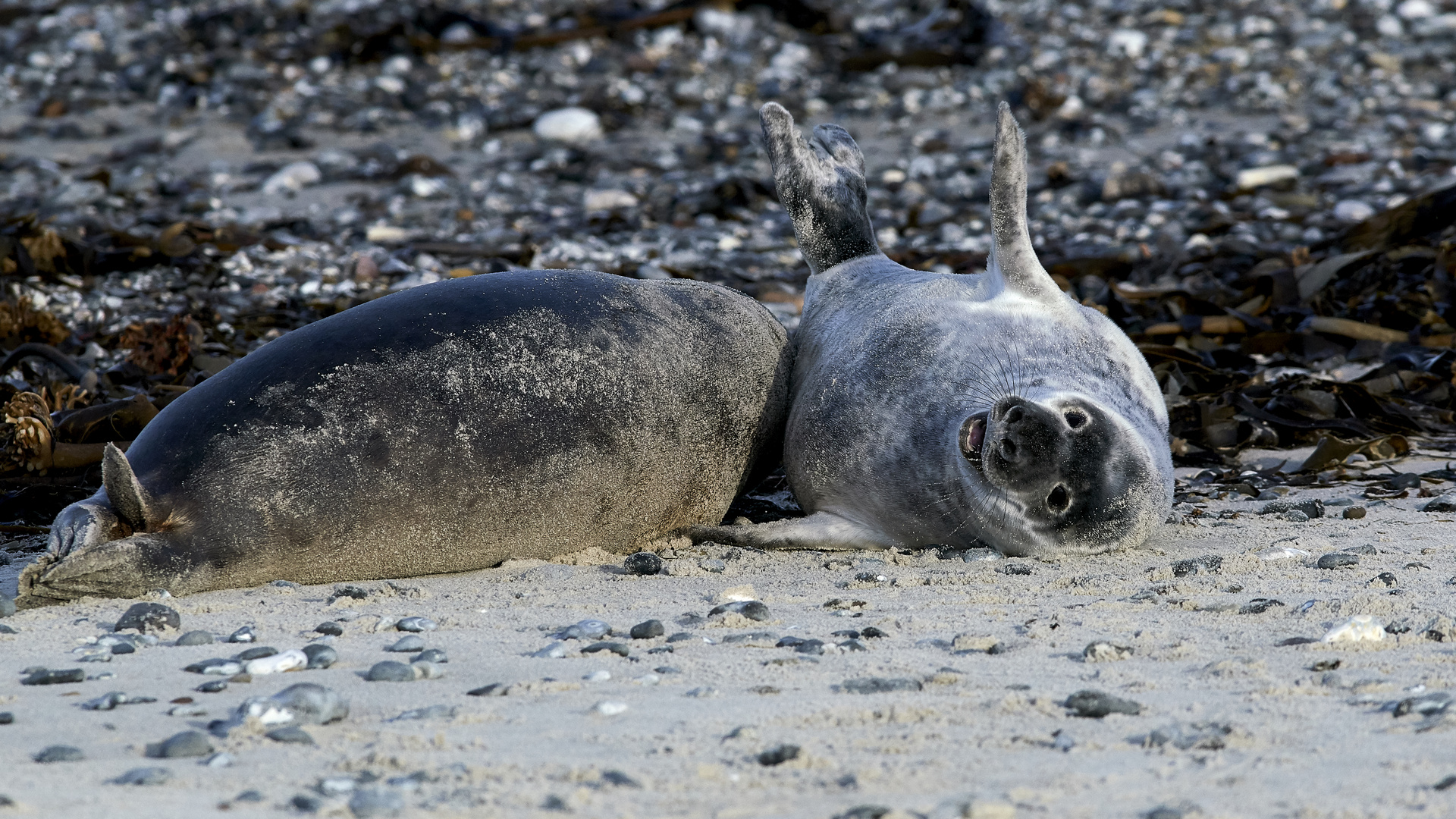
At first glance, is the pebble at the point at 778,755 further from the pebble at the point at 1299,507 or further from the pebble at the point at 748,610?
the pebble at the point at 1299,507

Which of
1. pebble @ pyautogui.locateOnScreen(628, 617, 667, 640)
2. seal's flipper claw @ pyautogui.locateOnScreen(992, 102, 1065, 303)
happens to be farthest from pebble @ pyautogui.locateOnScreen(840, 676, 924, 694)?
seal's flipper claw @ pyautogui.locateOnScreen(992, 102, 1065, 303)

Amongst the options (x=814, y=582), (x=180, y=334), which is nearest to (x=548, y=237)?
(x=180, y=334)

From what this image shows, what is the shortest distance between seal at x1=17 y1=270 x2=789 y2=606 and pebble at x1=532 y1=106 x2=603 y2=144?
6.09 metres

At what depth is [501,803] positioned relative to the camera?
5.48 feet

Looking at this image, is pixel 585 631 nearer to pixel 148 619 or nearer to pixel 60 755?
pixel 148 619

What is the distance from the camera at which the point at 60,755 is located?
72.2 inches

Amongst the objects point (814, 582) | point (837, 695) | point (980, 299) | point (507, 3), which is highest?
point (507, 3)

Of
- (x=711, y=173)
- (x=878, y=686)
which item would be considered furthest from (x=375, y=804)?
(x=711, y=173)

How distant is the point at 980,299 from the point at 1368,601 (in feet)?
4.55

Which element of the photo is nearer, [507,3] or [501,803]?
[501,803]

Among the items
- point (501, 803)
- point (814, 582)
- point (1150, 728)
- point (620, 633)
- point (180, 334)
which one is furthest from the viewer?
point (180, 334)

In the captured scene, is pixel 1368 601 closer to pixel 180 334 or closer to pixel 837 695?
pixel 837 695

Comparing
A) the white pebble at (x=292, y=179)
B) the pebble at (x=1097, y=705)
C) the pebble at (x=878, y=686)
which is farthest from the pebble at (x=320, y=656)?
the white pebble at (x=292, y=179)

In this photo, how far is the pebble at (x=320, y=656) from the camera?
7.64 feet
